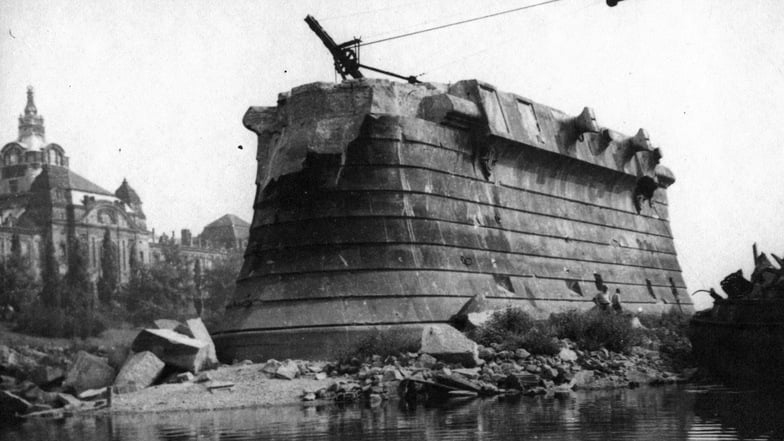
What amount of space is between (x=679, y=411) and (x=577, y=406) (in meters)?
1.41

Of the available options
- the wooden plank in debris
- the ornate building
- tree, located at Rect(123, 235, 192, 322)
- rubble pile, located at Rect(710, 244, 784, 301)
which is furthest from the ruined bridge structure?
the ornate building

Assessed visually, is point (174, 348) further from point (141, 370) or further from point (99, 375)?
Result: point (99, 375)

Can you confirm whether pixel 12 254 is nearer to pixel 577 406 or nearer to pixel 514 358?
pixel 514 358

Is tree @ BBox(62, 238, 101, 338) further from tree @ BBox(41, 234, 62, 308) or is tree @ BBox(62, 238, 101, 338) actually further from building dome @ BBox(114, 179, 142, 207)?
building dome @ BBox(114, 179, 142, 207)

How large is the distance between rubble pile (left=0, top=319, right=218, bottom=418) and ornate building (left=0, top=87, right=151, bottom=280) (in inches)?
1558

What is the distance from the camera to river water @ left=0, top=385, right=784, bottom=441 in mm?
10383

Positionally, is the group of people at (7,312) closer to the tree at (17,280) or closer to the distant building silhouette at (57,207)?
the tree at (17,280)

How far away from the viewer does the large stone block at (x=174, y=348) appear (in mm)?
16906

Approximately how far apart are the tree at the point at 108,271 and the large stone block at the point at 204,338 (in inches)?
1491

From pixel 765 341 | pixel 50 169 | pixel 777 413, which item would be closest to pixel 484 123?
pixel 765 341

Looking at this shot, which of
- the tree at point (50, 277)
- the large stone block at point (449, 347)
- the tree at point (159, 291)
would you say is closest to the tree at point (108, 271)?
the tree at point (159, 291)

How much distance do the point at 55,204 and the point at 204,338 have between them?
44.0 metres

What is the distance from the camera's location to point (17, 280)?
151 ft

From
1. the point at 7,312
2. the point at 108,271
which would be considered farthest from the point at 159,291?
the point at 7,312
